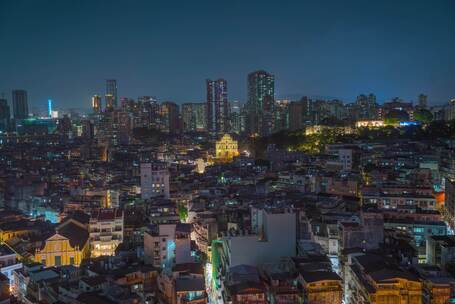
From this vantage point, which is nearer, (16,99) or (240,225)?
(240,225)

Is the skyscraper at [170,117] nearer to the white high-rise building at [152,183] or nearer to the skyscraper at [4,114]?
the skyscraper at [4,114]

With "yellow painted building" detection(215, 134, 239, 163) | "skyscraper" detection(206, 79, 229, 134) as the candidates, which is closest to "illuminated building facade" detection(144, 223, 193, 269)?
"yellow painted building" detection(215, 134, 239, 163)

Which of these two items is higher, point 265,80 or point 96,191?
point 265,80

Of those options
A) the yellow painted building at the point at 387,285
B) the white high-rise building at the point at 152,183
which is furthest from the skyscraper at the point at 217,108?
the yellow painted building at the point at 387,285

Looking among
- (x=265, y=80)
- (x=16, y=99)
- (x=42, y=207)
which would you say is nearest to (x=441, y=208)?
(x=42, y=207)

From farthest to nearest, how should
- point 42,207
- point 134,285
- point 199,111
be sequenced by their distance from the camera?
point 199,111, point 42,207, point 134,285

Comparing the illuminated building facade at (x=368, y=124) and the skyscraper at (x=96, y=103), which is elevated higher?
the skyscraper at (x=96, y=103)

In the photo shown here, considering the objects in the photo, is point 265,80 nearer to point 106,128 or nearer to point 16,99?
point 106,128
